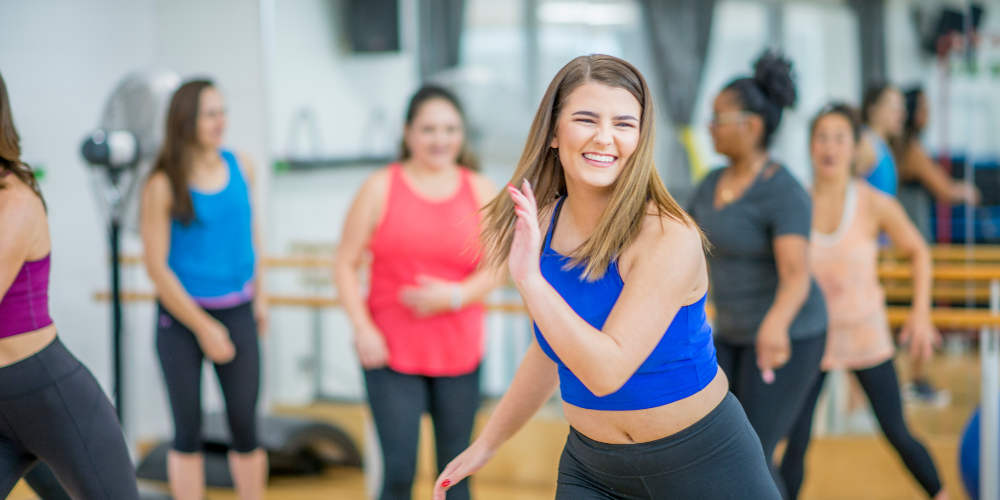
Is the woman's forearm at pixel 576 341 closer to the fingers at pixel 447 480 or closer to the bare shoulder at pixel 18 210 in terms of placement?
the fingers at pixel 447 480

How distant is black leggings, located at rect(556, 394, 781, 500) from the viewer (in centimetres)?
137

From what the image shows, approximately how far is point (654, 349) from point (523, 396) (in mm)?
305

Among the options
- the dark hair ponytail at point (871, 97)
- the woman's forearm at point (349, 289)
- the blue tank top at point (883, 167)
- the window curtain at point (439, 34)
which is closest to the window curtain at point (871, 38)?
the dark hair ponytail at point (871, 97)

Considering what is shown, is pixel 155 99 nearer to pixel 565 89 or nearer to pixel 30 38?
pixel 30 38

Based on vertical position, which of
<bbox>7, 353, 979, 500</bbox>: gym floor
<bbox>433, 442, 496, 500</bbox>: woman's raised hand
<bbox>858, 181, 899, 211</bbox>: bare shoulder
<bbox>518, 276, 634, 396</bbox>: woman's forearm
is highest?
<bbox>858, 181, 899, 211</bbox>: bare shoulder

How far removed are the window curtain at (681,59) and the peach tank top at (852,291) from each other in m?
1.40

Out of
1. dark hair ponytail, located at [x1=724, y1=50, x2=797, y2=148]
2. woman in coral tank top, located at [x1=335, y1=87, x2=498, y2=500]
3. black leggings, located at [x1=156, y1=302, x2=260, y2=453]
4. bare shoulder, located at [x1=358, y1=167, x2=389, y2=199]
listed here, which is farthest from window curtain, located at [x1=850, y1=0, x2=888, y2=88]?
black leggings, located at [x1=156, y1=302, x2=260, y2=453]

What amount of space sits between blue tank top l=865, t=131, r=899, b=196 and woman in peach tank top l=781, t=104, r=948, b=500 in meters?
0.81

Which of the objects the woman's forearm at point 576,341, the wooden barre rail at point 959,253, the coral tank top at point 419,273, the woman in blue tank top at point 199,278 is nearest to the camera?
the woman's forearm at point 576,341

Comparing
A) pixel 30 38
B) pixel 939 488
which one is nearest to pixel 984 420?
pixel 939 488

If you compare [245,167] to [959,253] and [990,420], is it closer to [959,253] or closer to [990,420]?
[990,420]

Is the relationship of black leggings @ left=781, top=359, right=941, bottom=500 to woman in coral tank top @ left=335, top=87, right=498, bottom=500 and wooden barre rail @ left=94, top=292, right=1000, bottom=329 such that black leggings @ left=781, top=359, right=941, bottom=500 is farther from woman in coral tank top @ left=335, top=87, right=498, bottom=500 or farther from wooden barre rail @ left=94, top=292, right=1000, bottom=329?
woman in coral tank top @ left=335, top=87, right=498, bottom=500

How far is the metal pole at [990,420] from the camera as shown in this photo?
2.91 m

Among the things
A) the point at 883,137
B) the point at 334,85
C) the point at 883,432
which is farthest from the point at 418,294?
the point at 883,137
